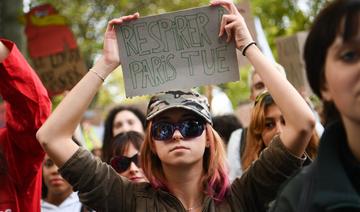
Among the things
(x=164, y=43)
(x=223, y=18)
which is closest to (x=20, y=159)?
(x=164, y=43)

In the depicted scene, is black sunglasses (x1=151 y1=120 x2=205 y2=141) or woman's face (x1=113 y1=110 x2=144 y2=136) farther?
woman's face (x1=113 y1=110 x2=144 y2=136)

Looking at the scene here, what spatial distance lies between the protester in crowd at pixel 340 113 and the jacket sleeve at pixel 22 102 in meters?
1.81

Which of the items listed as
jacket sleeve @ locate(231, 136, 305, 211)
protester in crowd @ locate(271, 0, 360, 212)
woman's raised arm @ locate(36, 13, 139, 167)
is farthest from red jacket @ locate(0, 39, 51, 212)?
protester in crowd @ locate(271, 0, 360, 212)

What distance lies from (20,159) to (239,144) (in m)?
2.22

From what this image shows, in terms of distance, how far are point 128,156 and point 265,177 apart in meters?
1.85

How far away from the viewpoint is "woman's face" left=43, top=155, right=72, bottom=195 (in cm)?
518

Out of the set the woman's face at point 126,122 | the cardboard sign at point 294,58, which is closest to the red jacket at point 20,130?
the woman's face at point 126,122

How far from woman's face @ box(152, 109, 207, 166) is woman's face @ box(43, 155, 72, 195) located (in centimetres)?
199

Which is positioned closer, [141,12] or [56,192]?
[56,192]

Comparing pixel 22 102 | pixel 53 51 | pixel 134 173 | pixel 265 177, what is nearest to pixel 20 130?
pixel 22 102

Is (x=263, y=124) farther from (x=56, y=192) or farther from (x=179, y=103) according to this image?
(x=56, y=192)

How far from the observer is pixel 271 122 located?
433 cm

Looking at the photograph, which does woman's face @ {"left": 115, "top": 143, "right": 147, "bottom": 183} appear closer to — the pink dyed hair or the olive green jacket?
the pink dyed hair

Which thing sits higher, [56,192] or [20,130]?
[20,130]
